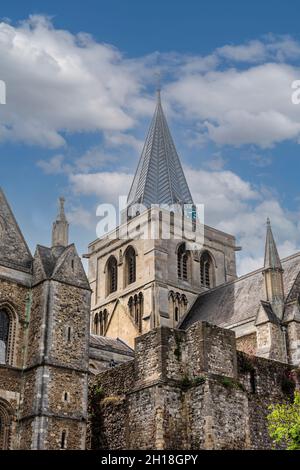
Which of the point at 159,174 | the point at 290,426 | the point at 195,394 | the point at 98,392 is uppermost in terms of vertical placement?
the point at 159,174

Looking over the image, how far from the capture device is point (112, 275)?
56844mm

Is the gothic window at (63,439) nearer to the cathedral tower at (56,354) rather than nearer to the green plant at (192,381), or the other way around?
the cathedral tower at (56,354)

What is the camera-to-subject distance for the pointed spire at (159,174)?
195 ft

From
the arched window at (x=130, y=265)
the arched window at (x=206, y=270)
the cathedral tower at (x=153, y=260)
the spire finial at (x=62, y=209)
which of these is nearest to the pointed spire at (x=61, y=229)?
the spire finial at (x=62, y=209)

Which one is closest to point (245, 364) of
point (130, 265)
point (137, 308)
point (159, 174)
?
point (137, 308)

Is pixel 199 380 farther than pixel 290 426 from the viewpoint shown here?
Yes

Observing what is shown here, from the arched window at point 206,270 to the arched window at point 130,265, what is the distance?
196 inches

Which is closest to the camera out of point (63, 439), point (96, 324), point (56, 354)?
point (63, 439)

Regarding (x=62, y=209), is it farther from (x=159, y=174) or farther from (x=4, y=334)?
(x=159, y=174)

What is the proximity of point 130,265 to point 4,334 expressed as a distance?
2635 centimetres

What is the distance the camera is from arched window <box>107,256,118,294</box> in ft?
184

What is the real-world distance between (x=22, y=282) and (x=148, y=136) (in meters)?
35.7
